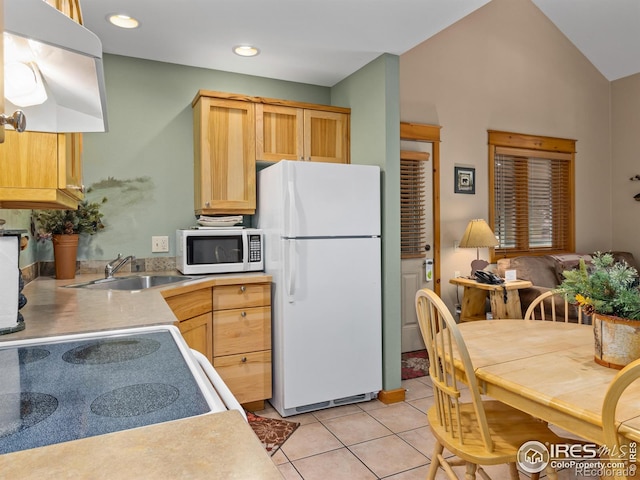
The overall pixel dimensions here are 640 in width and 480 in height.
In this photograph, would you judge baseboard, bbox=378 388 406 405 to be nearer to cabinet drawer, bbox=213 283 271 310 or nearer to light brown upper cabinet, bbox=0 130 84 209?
cabinet drawer, bbox=213 283 271 310

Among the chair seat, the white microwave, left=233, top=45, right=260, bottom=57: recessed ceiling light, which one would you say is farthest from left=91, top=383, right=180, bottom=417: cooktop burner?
left=233, top=45, right=260, bottom=57: recessed ceiling light

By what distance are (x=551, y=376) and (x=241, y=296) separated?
1.89 metres

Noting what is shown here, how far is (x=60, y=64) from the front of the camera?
111cm

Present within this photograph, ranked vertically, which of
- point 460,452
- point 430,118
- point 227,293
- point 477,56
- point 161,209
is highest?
point 477,56

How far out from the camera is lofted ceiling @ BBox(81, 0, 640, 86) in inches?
93.4

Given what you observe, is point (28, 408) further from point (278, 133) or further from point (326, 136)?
point (326, 136)

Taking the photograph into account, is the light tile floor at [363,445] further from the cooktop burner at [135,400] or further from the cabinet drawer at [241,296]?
the cooktop burner at [135,400]

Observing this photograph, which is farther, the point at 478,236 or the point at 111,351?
the point at 478,236

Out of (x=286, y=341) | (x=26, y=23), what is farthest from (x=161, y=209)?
(x=26, y=23)

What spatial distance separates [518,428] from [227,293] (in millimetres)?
1795

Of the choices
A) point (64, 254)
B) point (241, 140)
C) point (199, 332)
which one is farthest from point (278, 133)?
point (64, 254)

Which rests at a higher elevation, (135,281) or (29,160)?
(29,160)

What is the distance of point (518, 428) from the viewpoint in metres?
1.61

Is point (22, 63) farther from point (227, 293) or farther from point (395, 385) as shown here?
point (395, 385)
